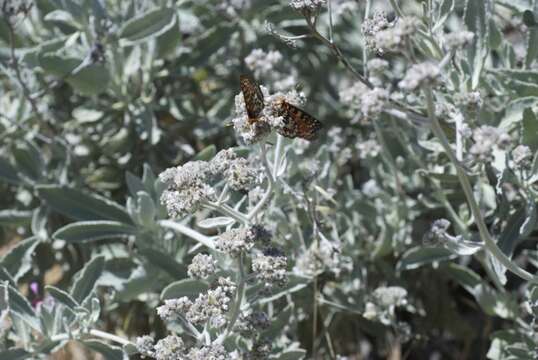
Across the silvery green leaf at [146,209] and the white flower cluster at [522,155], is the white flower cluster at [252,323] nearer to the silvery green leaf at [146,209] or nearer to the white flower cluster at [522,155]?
the silvery green leaf at [146,209]

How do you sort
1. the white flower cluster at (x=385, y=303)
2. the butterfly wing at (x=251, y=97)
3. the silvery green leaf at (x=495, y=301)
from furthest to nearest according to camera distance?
the silvery green leaf at (x=495, y=301) < the white flower cluster at (x=385, y=303) < the butterfly wing at (x=251, y=97)

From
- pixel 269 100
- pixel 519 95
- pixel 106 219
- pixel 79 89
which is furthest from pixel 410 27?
pixel 79 89

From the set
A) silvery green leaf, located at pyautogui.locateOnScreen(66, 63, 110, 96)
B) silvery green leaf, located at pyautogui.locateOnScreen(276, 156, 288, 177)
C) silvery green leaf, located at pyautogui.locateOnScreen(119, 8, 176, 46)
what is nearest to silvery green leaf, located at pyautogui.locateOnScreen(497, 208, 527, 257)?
silvery green leaf, located at pyautogui.locateOnScreen(276, 156, 288, 177)

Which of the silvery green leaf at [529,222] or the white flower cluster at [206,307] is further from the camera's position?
the silvery green leaf at [529,222]

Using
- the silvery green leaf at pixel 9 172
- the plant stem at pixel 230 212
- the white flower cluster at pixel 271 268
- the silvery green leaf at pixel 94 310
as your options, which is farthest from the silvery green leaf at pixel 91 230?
the white flower cluster at pixel 271 268

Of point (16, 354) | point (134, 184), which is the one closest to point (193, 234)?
point (134, 184)

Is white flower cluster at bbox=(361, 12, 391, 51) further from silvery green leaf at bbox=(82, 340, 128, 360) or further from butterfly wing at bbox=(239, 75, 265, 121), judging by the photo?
silvery green leaf at bbox=(82, 340, 128, 360)
